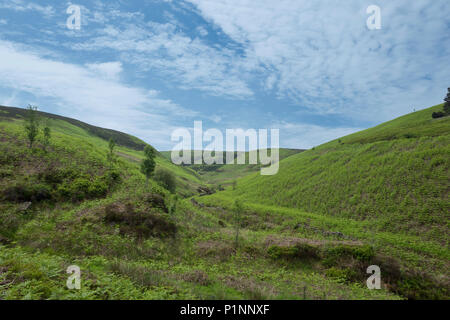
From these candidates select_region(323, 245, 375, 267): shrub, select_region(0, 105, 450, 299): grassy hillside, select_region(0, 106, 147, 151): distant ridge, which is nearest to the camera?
select_region(0, 105, 450, 299): grassy hillside

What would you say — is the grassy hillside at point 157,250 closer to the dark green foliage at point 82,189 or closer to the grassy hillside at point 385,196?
the dark green foliage at point 82,189

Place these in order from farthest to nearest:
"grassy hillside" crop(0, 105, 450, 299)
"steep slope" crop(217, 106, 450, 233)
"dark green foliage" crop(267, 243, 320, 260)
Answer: "steep slope" crop(217, 106, 450, 233) < "dark green foliage" crop(267, 243, 320, 260) < "grassy hillside" crop(0, 105, 450, 299)

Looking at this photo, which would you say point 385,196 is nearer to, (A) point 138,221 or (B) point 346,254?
(B) point 346,254

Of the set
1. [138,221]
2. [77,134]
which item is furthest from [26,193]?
[77,134]

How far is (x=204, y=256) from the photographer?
17.4 meters

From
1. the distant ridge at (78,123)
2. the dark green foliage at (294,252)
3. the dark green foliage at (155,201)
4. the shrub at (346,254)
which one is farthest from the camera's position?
the distant ridge at (78,123)

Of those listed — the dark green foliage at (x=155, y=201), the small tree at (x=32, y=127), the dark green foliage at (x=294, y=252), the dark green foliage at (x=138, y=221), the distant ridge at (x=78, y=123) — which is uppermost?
the distant ridge at (x=78, y=123)

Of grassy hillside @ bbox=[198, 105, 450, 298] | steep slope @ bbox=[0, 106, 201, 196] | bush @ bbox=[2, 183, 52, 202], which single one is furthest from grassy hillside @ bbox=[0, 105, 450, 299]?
steep slope @ bbox=[0, 106, 201, 196]

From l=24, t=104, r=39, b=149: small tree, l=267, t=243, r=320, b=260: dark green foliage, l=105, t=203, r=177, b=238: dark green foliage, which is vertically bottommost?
l=267, t=243, r=320, b=260: dark green foliage

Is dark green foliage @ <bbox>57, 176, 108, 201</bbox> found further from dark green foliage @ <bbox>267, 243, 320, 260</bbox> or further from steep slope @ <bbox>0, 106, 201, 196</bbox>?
steep slope @ <bbox>0, 106, 201, 196</bbox>

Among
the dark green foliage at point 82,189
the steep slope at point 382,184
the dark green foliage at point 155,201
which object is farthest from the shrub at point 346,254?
the dark green foliage at point 82,189

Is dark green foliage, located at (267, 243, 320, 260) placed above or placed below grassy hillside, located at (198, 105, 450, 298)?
below
